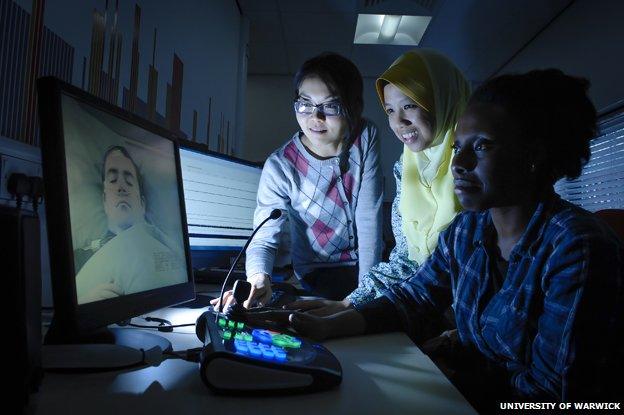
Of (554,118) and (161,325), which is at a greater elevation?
(554,118)

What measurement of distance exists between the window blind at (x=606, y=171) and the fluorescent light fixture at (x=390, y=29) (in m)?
1.60

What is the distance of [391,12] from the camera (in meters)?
3.51

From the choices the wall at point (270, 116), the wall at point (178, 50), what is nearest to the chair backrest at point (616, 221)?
the wall at point (178, 50)

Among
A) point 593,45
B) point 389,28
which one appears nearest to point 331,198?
point 593,45

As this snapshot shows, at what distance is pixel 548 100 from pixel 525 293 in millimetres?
381

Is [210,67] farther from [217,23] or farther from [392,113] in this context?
[392,113]

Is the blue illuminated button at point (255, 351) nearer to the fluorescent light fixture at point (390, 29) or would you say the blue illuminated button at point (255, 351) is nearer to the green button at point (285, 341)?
the green button at point (285, 341)

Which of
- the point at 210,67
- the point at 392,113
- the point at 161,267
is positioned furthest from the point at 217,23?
the point at 161,267

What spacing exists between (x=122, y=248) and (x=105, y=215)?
63mm

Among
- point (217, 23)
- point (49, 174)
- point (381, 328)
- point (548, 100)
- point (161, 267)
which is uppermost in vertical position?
point (217, 23)

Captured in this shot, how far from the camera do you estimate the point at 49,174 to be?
1.80 ft

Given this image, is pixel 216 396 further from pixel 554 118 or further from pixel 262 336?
pixel 554 118

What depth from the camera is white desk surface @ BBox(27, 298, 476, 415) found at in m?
0.48

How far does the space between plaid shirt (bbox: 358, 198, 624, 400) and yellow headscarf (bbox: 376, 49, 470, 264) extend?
27 centimetres
